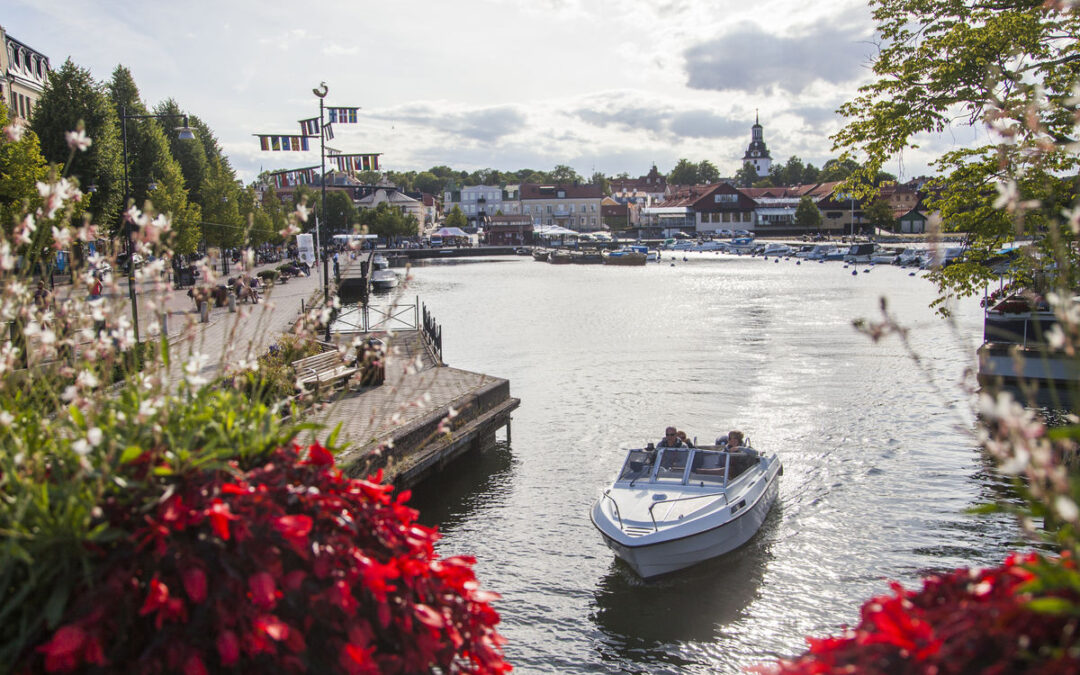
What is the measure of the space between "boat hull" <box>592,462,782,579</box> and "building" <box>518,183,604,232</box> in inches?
6401

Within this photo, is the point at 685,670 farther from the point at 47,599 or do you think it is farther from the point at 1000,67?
the point at 1000,67

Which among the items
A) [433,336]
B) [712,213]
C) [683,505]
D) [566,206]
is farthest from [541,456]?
[566,206]

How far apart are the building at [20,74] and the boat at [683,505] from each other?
54896 millimetres

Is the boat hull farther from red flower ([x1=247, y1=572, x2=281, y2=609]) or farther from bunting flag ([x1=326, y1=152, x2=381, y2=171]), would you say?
bunting flag ([x1=326, y1=152, x2=381, y2=171])

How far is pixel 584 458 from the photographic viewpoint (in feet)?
69.8

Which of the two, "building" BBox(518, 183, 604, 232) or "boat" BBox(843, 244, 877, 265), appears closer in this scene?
"boat" BBox(843, 244, 877, 265)

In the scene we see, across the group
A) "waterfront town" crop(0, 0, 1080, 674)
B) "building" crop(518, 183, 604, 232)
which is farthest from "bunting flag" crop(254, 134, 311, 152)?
"building" crop(518, 183, 604, 232)

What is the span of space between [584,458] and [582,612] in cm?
782

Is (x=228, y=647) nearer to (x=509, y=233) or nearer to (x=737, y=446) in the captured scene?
(x=737, y=446)

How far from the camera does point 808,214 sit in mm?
148375

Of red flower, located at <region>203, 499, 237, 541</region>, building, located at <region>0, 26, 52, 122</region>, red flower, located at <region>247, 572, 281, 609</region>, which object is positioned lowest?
red flower, located at <region>247, 572, 281, 609</region>

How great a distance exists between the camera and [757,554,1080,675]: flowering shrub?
2615 millimetres

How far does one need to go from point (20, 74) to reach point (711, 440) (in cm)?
5902

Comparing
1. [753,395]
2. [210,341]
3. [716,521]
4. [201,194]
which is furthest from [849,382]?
[201,194]
